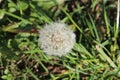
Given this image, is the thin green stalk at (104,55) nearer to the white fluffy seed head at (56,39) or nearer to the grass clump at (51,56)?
the grass clump at (51,56)

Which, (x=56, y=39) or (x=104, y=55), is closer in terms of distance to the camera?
(x=56, y=39)

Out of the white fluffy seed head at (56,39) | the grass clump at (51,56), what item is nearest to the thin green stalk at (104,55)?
the grass clump at (51,56)

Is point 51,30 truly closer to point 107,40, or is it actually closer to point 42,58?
point 42,58

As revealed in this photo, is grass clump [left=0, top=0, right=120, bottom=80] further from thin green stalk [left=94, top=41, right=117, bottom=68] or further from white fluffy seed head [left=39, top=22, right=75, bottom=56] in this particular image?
white fluffy seed head [left=39, top=22, right=75, bottom=56]

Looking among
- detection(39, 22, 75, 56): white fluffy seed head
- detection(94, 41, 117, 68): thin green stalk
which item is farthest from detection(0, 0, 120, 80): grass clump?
detection(39, 22, 75, 56): white fluffy seed head

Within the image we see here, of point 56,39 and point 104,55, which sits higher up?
point 56,39

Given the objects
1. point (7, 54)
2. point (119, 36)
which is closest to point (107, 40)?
point (119, 36)

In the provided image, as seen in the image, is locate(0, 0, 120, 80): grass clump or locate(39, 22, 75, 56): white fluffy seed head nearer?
locate(39, 22, 75, 56): white fluffy seed head

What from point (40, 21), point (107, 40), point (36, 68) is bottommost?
point (36, 68)
